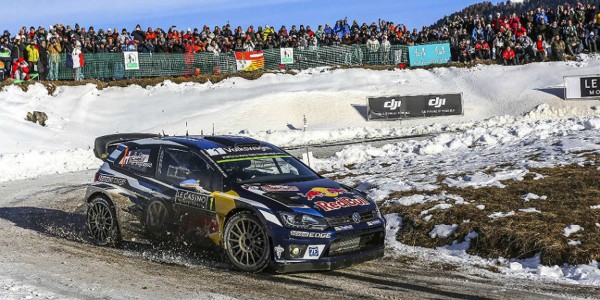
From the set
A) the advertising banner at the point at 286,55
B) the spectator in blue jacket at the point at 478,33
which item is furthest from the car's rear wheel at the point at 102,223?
the spectator in blue jacket at the point at 478,33

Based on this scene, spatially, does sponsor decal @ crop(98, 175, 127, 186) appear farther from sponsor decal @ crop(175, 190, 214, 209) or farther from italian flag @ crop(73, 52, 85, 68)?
italian flag @ crop(73, 52, 85, 68)

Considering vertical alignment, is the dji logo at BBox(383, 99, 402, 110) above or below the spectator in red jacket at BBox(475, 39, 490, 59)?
below

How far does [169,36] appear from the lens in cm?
3462

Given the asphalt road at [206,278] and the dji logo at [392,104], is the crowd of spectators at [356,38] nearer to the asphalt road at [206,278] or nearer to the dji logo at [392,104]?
the dji logo at [392,104]

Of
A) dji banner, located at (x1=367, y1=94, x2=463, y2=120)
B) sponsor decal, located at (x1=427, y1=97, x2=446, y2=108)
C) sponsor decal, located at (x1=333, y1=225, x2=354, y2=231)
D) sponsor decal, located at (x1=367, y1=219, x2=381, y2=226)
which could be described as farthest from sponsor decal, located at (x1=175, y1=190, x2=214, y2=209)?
sponsor decal, located at (x1=427, y1=97, x2=446, y2=108)

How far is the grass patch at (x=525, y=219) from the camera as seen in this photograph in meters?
8.68

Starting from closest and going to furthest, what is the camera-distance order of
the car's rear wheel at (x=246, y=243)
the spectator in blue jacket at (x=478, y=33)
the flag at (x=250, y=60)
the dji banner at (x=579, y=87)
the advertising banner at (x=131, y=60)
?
the car's rear wheel at (x=246, y=243) → the dji banner at (x=579, y=87) → the advertising banner at (x=131, y=60) → the flag at (x=250, y=60) → the spectator in blue jacket at (x=478, y=33)

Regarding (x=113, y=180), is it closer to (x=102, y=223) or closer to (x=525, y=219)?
(x=102, y=223)

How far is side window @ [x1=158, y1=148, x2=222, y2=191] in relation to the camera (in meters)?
8.56

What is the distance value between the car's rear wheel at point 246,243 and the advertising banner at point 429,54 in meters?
31.0

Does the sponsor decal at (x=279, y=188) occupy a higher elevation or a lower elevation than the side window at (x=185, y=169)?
lower

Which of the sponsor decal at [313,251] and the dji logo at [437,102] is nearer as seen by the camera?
the sponsor decal at [313,251]

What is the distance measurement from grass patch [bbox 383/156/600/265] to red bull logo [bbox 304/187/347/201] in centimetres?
192

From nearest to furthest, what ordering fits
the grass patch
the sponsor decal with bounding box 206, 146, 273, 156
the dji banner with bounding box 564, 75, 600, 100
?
the grass patch < the sponsor decal with bounding box 206, 146, 273, 156 < the dji banner with bounding box 564, 75, 600, 100
